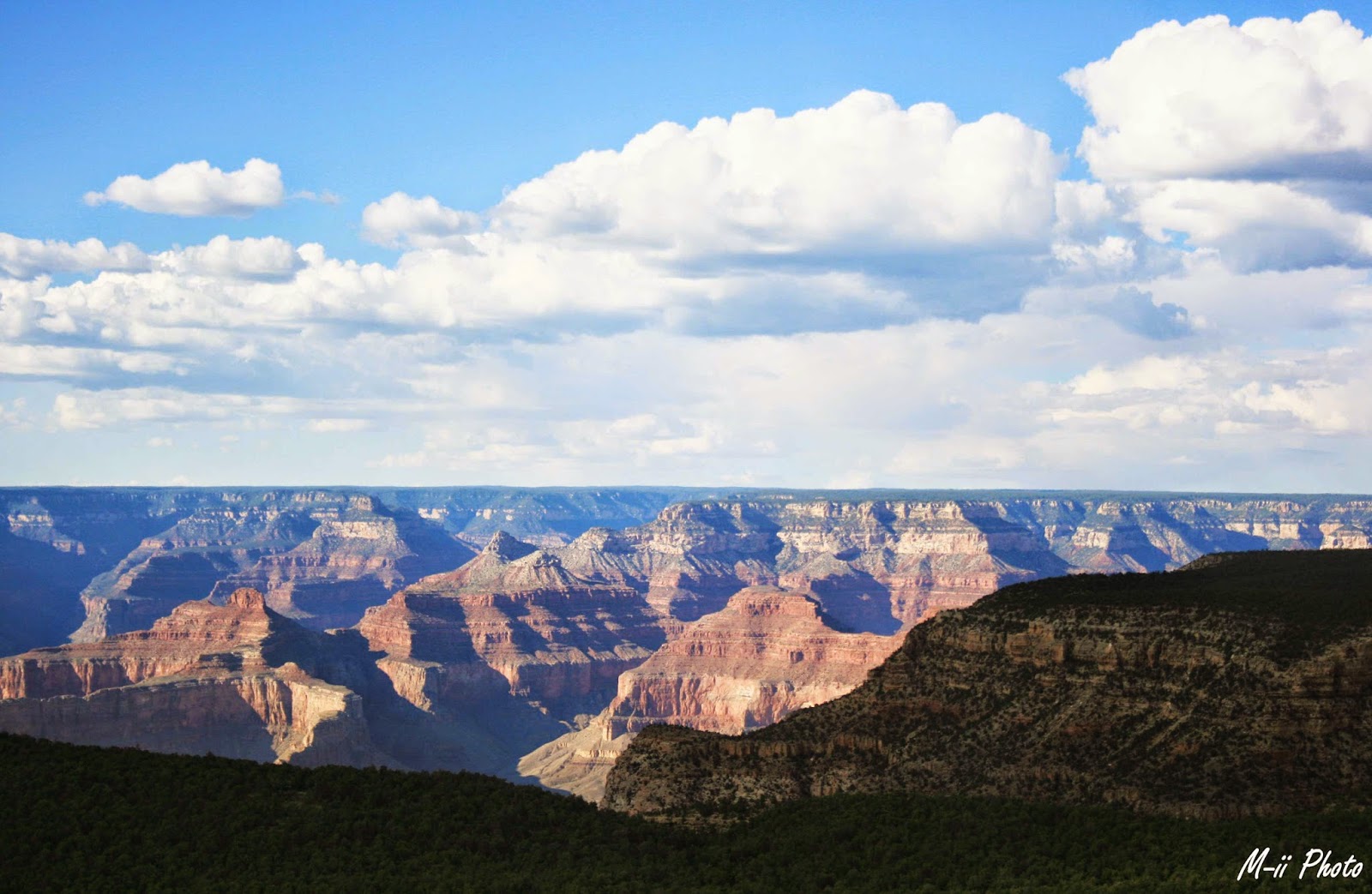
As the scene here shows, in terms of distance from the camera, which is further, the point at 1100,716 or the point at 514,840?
the point at 1100,716

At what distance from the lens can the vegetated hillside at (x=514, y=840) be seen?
209 feet

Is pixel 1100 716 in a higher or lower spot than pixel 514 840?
higher

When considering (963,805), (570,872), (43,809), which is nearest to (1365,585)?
(963,805)

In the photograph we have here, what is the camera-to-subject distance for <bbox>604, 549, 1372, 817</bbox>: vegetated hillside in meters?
73.8

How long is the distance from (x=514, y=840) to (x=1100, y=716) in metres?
30.2

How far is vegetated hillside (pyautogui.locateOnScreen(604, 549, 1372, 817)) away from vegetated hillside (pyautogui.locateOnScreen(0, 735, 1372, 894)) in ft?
11.7

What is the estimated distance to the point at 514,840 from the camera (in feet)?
241

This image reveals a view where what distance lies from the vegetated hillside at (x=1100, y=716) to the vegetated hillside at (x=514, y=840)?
140 inches

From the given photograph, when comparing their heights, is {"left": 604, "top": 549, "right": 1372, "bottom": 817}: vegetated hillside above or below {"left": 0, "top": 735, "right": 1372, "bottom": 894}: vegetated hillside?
above

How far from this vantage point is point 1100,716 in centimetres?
7975

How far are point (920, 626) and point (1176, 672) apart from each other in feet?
59.8

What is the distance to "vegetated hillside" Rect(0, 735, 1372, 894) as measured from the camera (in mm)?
63812

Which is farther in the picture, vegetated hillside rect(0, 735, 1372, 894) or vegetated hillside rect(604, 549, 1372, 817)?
vegetated hillside rect(604, 549, 1372, 817)

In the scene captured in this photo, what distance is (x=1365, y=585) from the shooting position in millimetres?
86250
